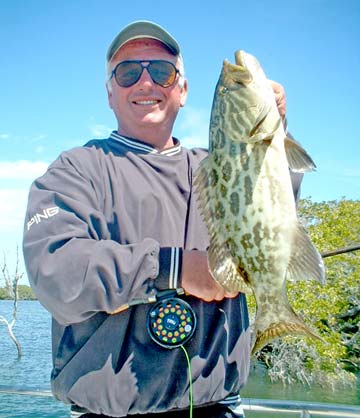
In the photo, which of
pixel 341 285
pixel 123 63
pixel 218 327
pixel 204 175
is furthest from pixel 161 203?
pixel 341 285

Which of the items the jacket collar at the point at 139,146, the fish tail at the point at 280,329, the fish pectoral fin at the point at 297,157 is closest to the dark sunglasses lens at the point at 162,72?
the jacket collar at the point at 139,146

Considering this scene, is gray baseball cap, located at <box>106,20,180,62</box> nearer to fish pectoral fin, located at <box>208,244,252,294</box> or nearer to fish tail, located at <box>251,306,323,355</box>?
fish pectoral fin, located at <box>208,244,252,294</box>

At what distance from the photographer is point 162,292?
8.59 ft

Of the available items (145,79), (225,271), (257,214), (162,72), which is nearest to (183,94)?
(162,72)

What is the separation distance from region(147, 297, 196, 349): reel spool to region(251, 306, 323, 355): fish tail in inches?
14.2

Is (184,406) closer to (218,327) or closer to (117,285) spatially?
(218,327)

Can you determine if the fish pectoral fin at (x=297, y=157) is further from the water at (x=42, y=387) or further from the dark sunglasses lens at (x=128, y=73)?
the water at (x=42, y=387)

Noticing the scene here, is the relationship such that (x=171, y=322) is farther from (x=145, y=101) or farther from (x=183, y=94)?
(x=183, y=94)

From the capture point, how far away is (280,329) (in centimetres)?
259

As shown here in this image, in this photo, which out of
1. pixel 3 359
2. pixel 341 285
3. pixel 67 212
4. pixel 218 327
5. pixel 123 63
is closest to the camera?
pixel 67 212

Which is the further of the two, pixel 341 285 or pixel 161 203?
pixel 341 285

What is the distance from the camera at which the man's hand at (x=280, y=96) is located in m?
2.74

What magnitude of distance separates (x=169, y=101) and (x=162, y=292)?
1410 mm

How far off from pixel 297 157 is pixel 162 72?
1177 millimetres
